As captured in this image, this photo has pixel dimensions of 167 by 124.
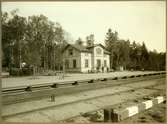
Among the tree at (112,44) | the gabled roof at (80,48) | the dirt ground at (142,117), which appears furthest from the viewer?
the gabled roof at (80,48)

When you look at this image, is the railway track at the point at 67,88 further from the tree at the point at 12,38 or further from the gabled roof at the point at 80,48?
the gabled roof at the point at 80,48

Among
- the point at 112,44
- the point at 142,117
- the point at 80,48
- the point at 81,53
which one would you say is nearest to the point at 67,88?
the point at 81,53

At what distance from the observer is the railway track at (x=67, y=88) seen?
255cm

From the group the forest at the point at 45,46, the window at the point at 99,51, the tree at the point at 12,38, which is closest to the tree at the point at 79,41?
the forest at the point at 45,46

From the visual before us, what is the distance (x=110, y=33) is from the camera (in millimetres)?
2418

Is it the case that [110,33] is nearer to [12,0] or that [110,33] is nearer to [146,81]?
[146,81]

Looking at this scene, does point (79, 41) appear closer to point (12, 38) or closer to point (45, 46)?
point (45, 46)

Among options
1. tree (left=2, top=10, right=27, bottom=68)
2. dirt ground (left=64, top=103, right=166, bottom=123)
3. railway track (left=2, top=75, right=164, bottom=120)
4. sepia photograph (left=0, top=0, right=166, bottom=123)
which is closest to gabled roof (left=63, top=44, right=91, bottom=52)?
sepia photograph (left=0, top=0, right=166, bottom=123)

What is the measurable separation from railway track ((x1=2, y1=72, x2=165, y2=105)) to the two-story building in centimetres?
42

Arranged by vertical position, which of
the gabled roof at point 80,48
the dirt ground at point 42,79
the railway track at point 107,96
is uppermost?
the gabled roof at point 80,48

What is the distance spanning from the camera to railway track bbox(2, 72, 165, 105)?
2.55 m

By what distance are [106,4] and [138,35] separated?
51 cm

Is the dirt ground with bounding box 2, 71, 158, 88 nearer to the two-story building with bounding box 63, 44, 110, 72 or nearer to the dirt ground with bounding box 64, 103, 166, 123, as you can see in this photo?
the two-story building with bounding box 63, 44, 110, 72

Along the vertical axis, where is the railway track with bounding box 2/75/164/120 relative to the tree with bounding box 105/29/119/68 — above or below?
below
